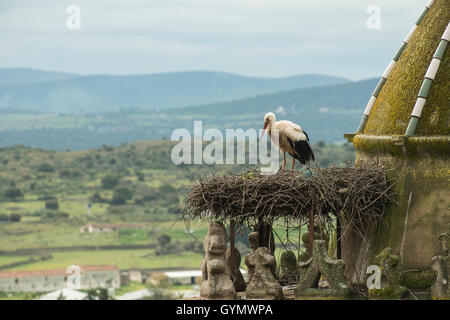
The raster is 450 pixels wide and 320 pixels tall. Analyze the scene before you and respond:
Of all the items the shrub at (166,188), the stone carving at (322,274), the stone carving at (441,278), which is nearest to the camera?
the stone carving at (441,278)

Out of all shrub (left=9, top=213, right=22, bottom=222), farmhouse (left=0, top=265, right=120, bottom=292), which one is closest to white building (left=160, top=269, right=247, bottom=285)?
farmhouse (left=0, top=265, right=120, bottom=292)

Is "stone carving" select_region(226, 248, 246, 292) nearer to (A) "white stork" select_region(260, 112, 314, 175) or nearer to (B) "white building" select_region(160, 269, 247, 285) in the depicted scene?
(A) "white stork" select_region(260, 112, 314, 175)

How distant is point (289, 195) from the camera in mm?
14508

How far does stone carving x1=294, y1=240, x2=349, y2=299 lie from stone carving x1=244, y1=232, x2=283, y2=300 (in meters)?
0.37

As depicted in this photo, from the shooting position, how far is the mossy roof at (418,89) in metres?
15.0

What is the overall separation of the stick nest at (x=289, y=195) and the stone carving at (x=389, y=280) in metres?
1.18

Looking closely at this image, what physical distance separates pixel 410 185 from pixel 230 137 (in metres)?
3.17

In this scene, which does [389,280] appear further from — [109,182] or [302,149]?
[109,182]

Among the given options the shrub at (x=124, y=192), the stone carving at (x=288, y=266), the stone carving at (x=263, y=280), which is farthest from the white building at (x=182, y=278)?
the stone carving at (x=263, y=280)

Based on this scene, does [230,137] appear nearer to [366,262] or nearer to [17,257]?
[366,262]

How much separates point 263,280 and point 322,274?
93 cm

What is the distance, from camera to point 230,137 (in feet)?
51.7

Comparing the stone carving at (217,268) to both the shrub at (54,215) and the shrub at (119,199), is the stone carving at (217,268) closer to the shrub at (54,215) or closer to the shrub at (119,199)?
the shrub at (54,215)
